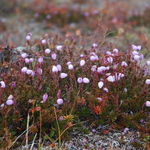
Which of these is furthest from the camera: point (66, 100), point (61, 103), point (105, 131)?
point (66, 100)

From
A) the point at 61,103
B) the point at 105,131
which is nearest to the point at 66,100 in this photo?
the point at 61,103

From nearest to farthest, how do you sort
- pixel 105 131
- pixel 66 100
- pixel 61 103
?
pixel 61 103
pixel 105 131
pixel 66 100

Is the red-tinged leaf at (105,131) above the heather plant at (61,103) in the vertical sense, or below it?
below

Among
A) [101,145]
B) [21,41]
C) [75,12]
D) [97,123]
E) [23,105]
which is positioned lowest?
[101,145]

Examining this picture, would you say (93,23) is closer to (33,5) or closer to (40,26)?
(40,26)

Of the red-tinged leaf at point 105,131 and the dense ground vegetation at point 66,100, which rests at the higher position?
the dense ground vegetation at point 66,100

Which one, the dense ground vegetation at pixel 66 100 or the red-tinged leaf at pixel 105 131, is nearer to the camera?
the dense ground vegetation at pixel 66 100

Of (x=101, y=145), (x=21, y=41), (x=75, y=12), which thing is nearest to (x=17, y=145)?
(x=101, y=145)

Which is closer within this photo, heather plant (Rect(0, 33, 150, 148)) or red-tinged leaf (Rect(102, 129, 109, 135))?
heather plant (Rect(0, 33, 150, 148))

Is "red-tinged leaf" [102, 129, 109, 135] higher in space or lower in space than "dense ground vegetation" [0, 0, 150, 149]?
lower

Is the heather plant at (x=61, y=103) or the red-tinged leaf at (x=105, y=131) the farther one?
the red-tinged leaf at (x=105, y=131)

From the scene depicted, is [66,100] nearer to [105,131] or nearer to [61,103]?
[61,103]
